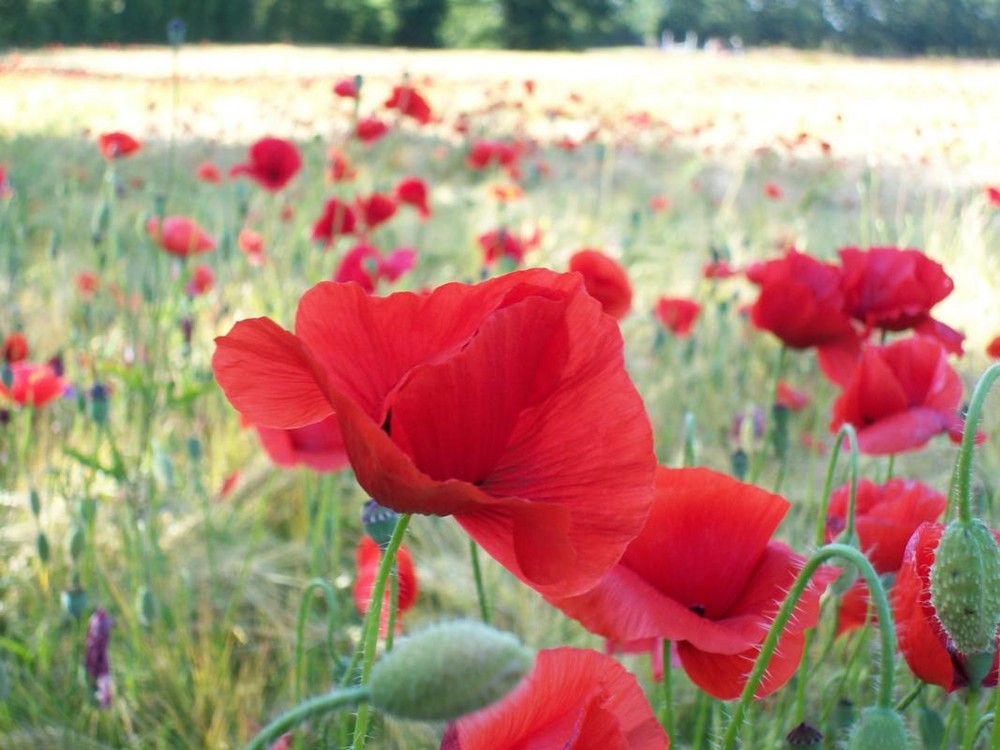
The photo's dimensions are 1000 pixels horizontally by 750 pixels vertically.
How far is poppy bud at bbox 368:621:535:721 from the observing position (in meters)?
0.30

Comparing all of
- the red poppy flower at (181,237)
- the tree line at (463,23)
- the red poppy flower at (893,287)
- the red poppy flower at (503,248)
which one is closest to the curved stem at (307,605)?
the red poppy flower at (893,287)

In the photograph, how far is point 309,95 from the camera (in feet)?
27.4

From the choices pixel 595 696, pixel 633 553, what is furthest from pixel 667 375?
pixel 595 696

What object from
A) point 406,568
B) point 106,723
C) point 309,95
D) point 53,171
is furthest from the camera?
point 309,95

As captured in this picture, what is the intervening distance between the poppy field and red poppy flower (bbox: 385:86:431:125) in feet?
0.03

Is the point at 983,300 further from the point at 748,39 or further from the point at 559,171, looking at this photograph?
the point at 748,39

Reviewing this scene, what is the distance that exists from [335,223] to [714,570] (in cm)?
145

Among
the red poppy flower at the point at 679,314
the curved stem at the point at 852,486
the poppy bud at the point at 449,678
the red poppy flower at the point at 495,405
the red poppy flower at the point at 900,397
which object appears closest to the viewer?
the poppy bud at the point at 449,678

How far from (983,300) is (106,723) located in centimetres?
270

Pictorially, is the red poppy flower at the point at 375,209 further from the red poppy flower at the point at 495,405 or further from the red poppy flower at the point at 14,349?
the red poppy flower at the point at 495,405

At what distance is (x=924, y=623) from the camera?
23.3 inches

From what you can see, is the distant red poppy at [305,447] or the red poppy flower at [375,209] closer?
the distant red poppy at [305,447]

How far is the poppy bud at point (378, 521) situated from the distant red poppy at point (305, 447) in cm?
37

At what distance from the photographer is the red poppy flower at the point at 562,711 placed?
0.46 metres
